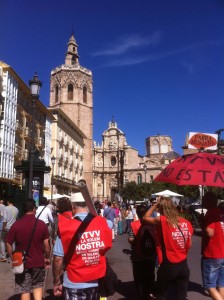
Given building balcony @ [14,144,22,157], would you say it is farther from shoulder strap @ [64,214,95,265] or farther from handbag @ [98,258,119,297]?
shoulder strap @ [64,214,95,265]

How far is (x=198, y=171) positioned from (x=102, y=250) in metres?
1.92

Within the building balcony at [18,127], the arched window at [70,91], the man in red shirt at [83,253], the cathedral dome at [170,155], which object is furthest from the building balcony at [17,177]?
the cathedral dome at [170,155]

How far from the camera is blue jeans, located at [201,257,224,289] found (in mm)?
4602


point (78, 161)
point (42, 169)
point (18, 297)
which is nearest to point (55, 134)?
point (78, 161)

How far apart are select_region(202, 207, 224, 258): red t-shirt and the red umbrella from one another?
1.74 ft

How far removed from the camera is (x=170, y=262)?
4156 mm

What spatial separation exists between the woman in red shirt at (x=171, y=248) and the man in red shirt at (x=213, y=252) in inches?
19.0

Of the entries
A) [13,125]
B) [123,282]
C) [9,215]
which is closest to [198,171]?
[123,282]

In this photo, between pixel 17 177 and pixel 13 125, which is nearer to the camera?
pixel 13 125

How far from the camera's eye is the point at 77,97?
67.8m

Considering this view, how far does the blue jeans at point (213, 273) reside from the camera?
15.1 ft

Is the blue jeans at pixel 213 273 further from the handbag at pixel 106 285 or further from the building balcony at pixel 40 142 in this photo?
the building balcony at pixel 40 142

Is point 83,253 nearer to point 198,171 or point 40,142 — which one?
point 198,171

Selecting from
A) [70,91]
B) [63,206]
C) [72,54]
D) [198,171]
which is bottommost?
[63,206]
